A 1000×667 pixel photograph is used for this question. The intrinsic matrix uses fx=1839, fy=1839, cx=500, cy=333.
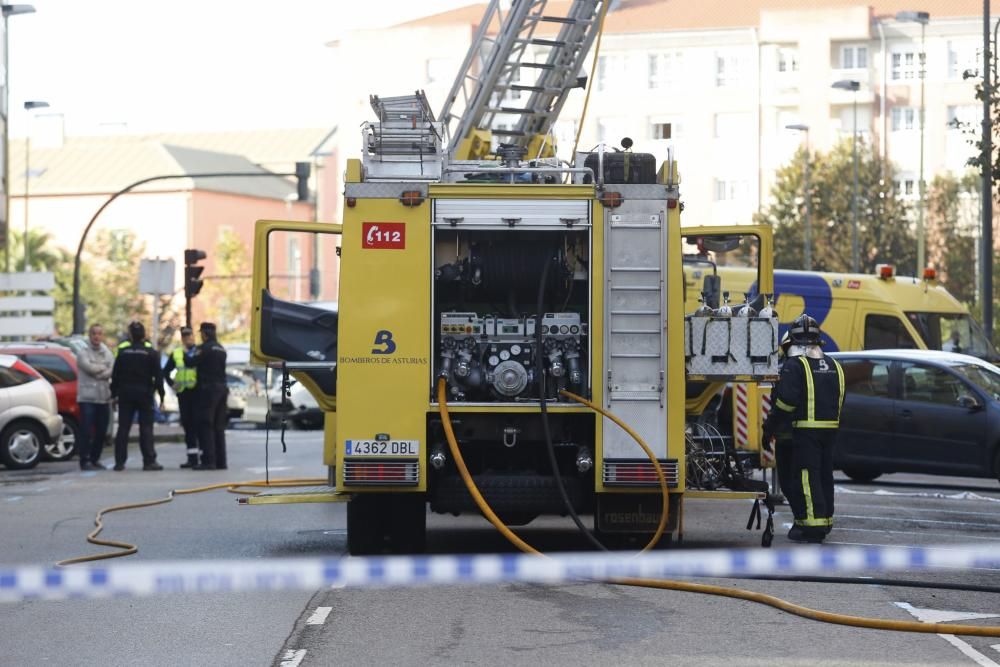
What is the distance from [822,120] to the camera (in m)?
80.4

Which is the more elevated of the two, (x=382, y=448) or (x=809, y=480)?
(x=382, y=448)

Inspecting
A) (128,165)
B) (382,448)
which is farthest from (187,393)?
(128,165)

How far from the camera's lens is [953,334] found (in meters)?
25.9

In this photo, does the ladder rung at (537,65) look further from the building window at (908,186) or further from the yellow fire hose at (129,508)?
the building window at (908,186)

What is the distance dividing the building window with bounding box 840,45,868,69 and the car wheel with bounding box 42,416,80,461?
60.9 meters

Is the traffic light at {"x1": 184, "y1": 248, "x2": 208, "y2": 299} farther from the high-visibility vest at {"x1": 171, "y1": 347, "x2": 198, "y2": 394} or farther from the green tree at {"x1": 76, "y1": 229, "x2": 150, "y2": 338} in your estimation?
the green tree at {"x1": 76, "y1": 229, "x2": 150, "y2": 338}

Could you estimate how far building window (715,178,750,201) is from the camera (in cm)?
8169

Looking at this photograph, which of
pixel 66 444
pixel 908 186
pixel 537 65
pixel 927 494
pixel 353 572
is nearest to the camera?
pixel 353 572

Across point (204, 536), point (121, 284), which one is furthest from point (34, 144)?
point (204, 536)

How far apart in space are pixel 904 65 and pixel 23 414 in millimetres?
63677

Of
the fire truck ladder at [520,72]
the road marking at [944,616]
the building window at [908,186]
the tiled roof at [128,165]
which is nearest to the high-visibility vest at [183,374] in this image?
the fire truck ladder at [520,72]

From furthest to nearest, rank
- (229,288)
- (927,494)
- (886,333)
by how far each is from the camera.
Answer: (229,288) → (886,333) → (927,494)

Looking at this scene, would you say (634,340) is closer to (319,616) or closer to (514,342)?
(514,342)

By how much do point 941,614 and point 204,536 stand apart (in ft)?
20.8
